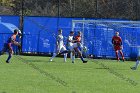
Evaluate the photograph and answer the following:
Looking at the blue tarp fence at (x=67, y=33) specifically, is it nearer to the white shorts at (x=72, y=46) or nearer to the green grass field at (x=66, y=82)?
the white shorts at (x=72, y=46)

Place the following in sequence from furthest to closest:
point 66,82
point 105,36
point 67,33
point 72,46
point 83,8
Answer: point 83,8
point 67,33
point 105,36
point 72,46
point 66,82

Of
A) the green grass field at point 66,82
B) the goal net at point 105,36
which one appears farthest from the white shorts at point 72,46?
the green grass field at point 66,82

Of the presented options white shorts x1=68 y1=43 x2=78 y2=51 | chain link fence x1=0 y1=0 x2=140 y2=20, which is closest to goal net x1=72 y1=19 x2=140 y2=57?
chain link fence x1=0 y1=0 x2=140 y2=20

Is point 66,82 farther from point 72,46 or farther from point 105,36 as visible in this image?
point 105,36

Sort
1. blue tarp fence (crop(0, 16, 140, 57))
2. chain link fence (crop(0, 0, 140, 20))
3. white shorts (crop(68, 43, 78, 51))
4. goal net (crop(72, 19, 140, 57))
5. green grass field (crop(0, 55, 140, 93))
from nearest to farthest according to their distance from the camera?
1. green grass field (crop(0, 55, 140, 93))
2. white shorts (crop(68, 43, 78, 51))
3. goal net (crop(72, 19, 140, 57))
4. blue tarp fence (crop(0, 16, 140, 57))
5. chain link fence (crop(0, 0, 140, 20))

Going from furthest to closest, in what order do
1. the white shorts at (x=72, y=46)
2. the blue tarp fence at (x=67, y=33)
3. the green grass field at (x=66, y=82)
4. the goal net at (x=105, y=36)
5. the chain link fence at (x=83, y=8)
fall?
1. the chain link fence at (x=83, y=8)
2. the blue tarp fence at (x=67, y=33)
3. the goal net at (x=105, y=36)
4. the white shorts at (x=72, y=46)
5. the green grass field at (x=66, y=82)

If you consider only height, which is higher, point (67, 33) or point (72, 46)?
point (67, 33)

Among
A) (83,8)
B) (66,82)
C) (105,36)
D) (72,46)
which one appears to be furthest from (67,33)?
(66,82)

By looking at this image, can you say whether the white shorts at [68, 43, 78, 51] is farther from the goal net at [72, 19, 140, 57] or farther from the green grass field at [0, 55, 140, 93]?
the green grass field at [0, 55, 140, 93]

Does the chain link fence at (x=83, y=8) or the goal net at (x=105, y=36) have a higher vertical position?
the chain link fence at (x=83, y=8)

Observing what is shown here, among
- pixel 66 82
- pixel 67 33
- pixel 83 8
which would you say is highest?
pixel 83 8

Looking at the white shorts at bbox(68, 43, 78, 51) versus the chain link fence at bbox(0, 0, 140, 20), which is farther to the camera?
the chain link fence at bbox(0, 0, 140, 20)

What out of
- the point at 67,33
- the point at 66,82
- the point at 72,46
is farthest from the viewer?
the point at 67,33

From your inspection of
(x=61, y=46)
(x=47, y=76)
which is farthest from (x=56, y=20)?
(x=47, y=76)
